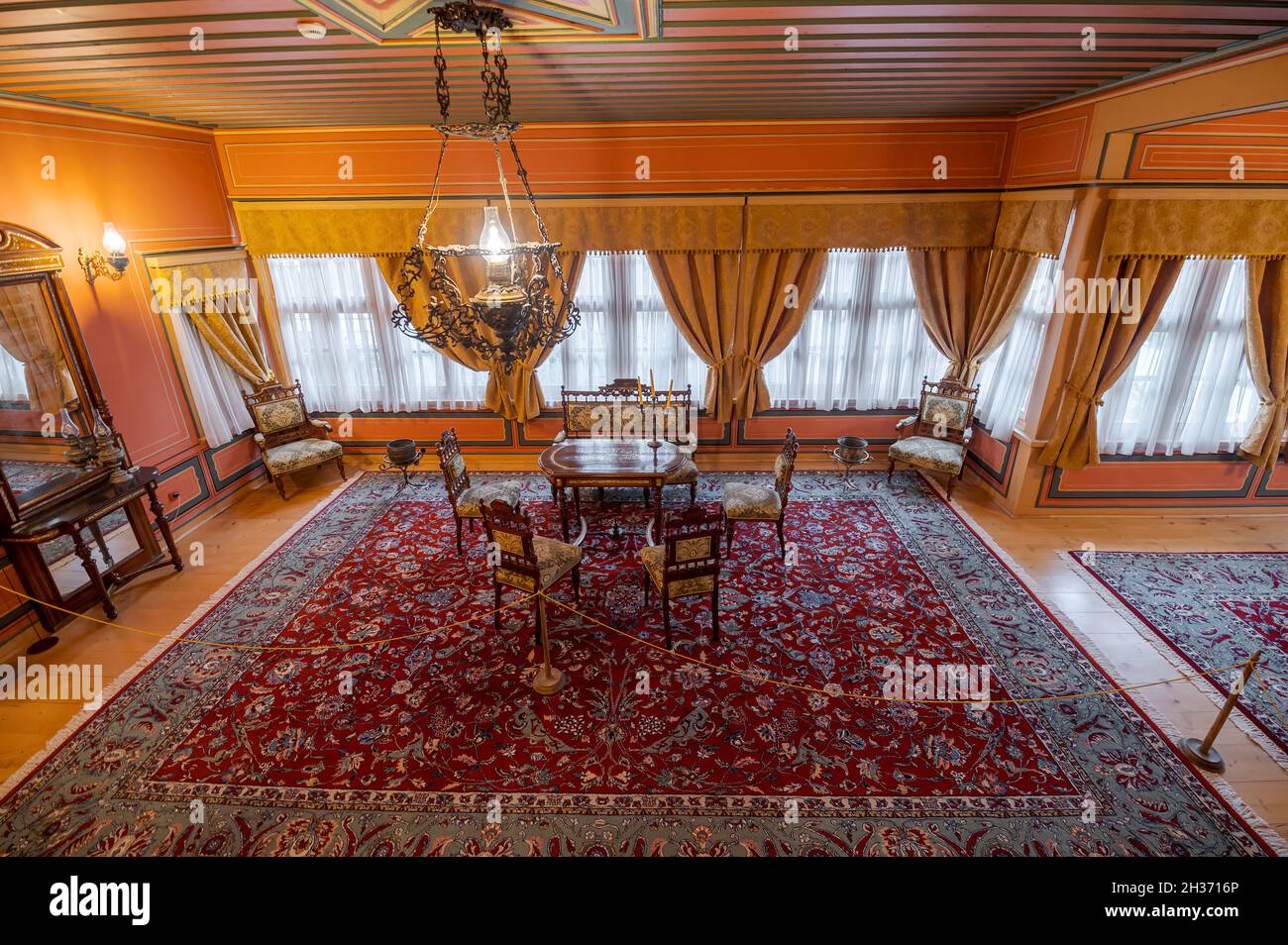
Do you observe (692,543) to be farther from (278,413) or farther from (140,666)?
(278,413)

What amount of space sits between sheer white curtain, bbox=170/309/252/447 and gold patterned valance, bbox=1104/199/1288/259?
→ 7551 millimetres

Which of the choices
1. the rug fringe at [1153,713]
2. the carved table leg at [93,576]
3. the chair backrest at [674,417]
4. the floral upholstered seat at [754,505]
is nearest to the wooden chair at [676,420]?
the chair backrest at [674,417]

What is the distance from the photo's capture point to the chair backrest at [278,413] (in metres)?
5.96

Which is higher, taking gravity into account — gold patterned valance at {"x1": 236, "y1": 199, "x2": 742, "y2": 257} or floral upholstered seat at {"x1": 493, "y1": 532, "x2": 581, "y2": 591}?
gold patterned valance at {"x1": 236, "y1": 199, "x2": 742, "y2": 257}

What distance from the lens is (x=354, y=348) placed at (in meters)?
6.35

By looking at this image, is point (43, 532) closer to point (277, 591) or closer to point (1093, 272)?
point (277, 591)

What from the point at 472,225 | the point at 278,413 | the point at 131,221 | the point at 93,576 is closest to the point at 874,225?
the point at 472,225

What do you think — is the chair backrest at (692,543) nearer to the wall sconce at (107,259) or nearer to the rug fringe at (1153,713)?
the rug fringe at (1153,713)

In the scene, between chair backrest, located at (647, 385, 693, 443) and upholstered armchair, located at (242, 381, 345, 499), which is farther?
chair backrest, located at (647, 385, 693, 443)

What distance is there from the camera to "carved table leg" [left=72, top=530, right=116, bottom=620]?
4.02 m

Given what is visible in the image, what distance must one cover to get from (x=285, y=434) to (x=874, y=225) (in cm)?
612

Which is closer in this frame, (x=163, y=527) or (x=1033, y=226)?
(x=163, y=527)

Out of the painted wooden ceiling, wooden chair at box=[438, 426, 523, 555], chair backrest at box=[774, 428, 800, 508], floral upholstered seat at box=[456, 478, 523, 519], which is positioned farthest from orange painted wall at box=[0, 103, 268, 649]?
chair backrest at box=[774, 428, 800, 508]

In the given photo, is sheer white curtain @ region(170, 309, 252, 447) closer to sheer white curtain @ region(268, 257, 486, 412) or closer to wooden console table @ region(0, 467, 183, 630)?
sheer white curtain @ region(268, 257, 486, 412)
